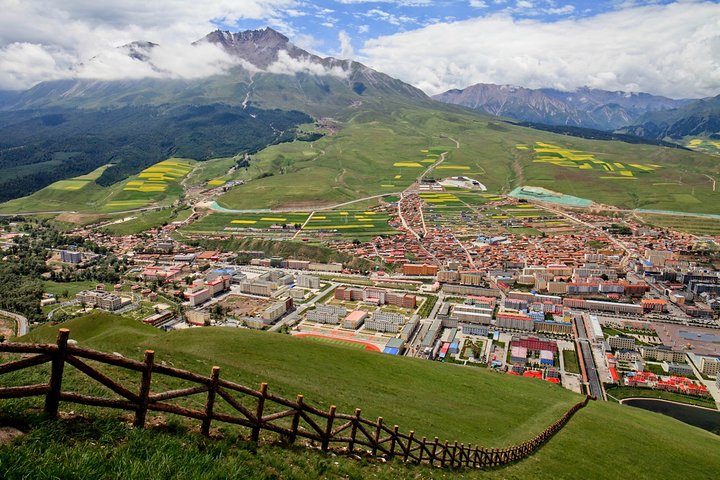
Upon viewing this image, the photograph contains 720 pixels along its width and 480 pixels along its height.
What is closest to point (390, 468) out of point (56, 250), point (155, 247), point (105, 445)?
point (105, 445)

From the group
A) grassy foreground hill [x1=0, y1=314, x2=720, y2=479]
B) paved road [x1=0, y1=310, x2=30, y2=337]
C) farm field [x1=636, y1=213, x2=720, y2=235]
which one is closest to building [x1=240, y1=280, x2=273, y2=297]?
paved road [x1=0, y1=310, x2=30, y2=337]

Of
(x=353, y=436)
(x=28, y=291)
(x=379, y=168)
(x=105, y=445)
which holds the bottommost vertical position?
(x=28, y=291)

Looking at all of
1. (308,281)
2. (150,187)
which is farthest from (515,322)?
(150,187)

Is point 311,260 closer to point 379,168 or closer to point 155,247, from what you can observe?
point 155,247

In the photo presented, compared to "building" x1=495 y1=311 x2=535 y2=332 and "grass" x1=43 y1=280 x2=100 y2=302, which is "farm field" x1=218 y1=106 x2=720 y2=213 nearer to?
"grass" x1=43 y1=280 x2=100 y2=302

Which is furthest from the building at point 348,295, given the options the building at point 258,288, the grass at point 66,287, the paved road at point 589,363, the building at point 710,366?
the building at point 710,366

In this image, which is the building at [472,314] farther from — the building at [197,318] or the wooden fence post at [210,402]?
the wooden fence post at [210,402]
